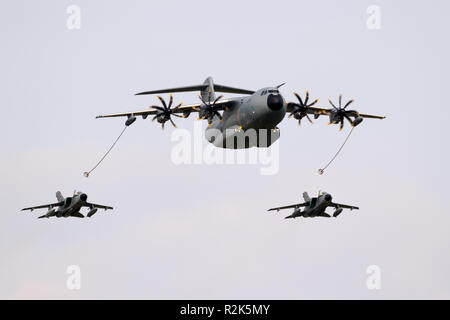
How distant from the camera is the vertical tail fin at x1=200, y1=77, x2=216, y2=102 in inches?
2657

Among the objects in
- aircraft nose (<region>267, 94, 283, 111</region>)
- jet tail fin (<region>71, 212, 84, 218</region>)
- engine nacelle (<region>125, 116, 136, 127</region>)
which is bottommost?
jet tail fin (<region>71, 212, 84, 218</region>)

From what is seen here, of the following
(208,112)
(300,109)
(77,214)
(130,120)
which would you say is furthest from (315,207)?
(77,214)

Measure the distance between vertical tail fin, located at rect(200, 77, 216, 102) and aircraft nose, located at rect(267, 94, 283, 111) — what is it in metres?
11.7

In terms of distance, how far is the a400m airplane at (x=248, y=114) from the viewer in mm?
57062

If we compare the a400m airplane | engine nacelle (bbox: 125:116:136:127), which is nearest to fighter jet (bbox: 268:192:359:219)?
the a400m airplane

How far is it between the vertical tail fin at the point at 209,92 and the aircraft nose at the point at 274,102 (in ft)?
38.4

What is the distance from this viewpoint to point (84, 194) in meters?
64.4

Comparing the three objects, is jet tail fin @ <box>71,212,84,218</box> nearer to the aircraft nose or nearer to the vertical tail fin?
the vertical tail fin

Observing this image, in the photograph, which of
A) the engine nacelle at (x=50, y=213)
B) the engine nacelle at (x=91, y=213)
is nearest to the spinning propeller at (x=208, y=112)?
the engine nacelle at (x=91, y=213)

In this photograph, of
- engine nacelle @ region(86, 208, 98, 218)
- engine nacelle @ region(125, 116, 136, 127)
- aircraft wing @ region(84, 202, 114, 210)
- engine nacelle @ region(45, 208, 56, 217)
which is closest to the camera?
engine nacelle @ region(125, 116, 136, 127)

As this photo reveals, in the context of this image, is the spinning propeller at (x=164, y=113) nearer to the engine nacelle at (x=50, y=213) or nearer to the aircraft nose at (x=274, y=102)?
the aircraft nose at (x=274, y=102)
